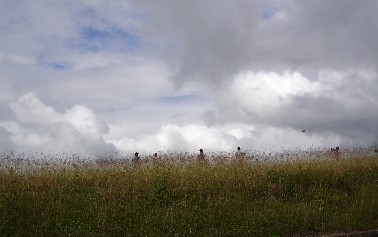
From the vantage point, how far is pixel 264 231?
8.90 metres

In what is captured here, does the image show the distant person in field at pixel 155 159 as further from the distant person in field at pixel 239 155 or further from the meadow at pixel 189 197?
the distant person in field at pixel 239 155

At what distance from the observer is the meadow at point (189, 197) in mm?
8961

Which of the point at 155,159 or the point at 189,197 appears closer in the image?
the point at 189,197

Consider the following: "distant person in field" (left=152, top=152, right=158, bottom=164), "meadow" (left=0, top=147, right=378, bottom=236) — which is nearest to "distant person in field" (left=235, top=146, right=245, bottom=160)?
"meadow" (left=0, top=147, right=378, bottom=236)

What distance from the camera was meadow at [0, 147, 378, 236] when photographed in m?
8.96

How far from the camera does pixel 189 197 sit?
10875 mm

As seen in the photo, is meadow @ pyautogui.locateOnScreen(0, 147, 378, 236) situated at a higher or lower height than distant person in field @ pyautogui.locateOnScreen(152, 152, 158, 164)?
lower

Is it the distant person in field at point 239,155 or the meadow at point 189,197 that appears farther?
the distant person in field at point 239,155

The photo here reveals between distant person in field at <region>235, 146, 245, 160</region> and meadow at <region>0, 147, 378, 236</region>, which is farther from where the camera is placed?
distant person in field at <region>235, 146, 245, 160</region>

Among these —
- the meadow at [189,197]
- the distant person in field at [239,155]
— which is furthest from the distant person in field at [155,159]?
the distant person in field at [239,155]

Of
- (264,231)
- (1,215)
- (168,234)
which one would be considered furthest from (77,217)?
(264,231)

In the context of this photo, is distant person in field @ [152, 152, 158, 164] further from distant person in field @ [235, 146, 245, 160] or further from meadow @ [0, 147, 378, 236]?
distant person in field @ [235, 146, 245, 160]

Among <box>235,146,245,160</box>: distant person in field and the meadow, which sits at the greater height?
<box>235,146,245,160</box>: distant person in field

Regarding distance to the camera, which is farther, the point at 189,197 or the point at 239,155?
the point at 239,155
